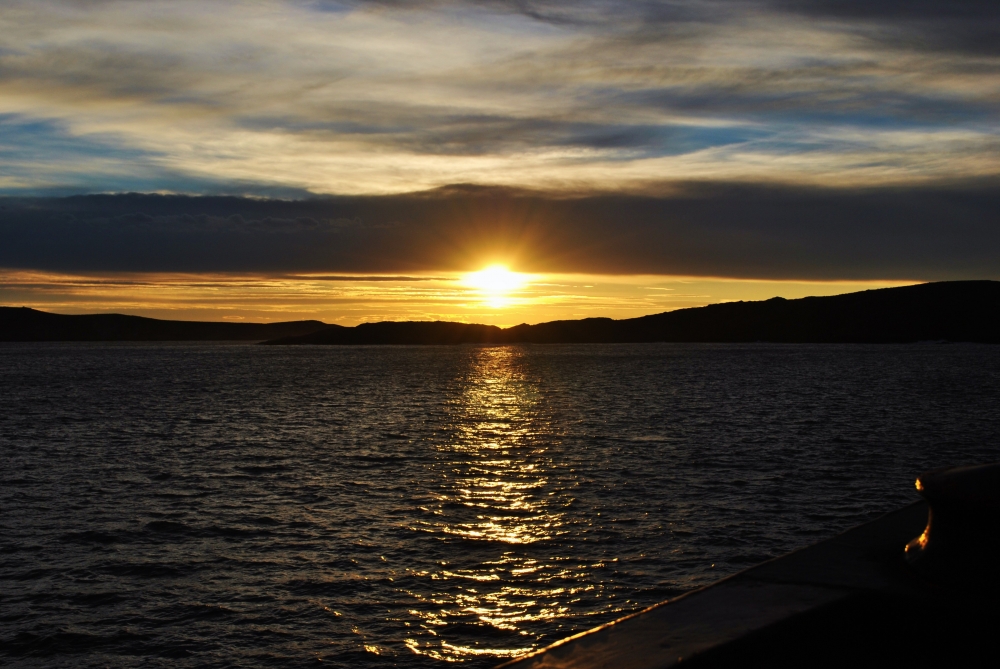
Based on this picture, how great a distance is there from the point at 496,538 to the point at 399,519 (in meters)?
3.20

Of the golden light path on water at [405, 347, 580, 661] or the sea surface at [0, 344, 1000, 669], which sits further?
the golden light path on water at [405, 347, 580, 661]

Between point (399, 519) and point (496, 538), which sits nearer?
point (496, 538)

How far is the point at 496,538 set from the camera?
20.2 m

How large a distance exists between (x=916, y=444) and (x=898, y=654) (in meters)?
33.8

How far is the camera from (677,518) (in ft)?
71.5

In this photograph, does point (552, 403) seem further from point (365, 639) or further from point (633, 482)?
point (365, 639)

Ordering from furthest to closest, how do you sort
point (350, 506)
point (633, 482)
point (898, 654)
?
point (633, 482)
point (350, 506)
point (898, 654)

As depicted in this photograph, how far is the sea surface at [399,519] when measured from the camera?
569 inches

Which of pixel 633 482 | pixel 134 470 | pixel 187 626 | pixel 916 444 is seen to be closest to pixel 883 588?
pixel 187 626

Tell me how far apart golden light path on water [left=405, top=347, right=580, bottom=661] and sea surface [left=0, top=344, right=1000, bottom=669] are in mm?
76

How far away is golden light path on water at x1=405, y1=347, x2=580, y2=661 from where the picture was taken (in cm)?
1470

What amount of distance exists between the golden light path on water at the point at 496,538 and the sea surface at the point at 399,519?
76mm

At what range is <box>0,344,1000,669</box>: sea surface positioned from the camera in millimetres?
14453

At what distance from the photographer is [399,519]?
22062 mm
